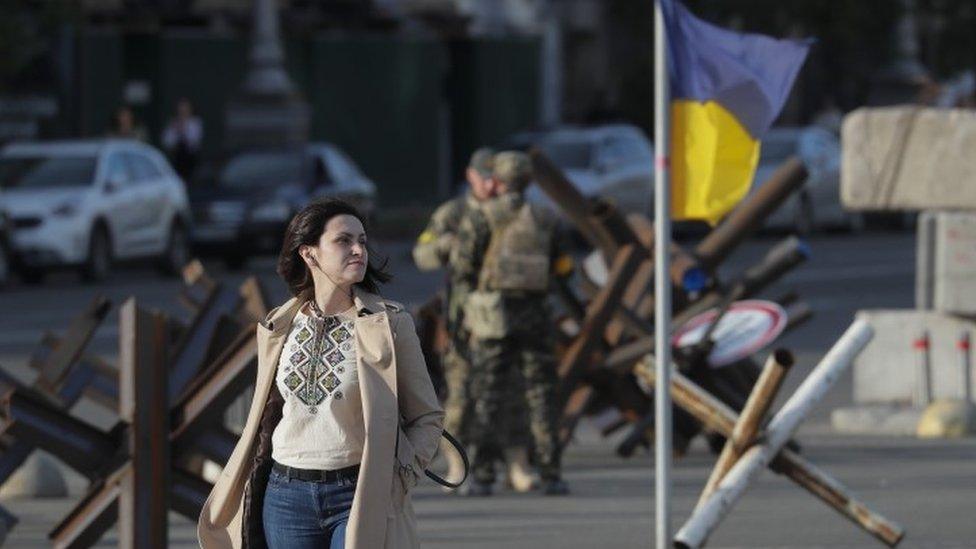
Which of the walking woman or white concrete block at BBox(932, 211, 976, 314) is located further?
white concrete block at BBox(932, 211, 976, 314)

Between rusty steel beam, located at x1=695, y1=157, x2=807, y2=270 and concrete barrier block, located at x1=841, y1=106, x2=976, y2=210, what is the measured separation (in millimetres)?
1270

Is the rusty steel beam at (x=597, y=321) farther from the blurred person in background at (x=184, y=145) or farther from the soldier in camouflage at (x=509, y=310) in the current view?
the blurred person in background at (x=184, y=145)

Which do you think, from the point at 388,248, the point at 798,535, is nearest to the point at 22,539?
the point at 798,535

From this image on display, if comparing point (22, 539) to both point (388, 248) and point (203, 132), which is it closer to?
point (388, 248)

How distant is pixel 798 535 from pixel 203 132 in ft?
104

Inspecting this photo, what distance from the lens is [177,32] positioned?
A: 42.0 meters

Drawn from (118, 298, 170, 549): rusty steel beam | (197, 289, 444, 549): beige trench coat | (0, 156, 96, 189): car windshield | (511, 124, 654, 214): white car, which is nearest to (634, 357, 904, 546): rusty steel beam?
(118, 298, 170, 549): rusty steel beam

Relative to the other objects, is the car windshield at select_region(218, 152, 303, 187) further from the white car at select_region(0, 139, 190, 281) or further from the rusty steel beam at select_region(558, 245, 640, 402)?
the rusty steel beam at select_region(558, 245, 640, 402)

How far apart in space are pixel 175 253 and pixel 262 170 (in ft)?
8.52

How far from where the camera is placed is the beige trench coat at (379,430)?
6.69 meters

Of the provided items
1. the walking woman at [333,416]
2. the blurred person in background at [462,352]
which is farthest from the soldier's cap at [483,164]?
the walking woman at [333,416]

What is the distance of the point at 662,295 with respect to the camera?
980 centimetres

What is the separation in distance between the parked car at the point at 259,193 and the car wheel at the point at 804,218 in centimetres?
759

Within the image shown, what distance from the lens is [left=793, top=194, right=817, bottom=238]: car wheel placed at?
38875mm
